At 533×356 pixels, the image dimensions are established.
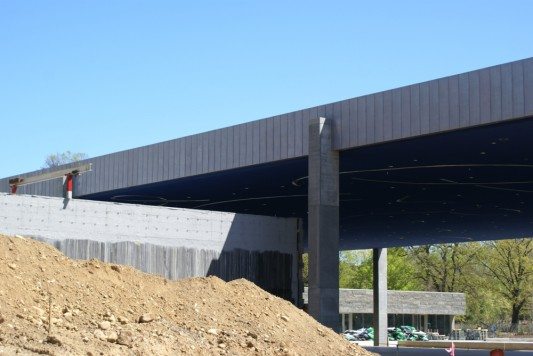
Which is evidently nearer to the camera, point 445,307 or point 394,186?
point 394,186

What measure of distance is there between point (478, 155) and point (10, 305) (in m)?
23.0

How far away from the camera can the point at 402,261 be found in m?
102

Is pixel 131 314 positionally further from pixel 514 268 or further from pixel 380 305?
pixel 514 268

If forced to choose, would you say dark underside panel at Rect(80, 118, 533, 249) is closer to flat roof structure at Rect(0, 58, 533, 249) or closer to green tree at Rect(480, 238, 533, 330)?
flat roof structure at Rect(0, 58, 533, 249)

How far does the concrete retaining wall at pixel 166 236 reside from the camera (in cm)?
3234

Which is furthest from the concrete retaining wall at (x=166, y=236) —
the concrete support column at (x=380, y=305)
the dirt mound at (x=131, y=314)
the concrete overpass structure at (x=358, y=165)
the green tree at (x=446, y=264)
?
the green tree at (x=446, y=264)

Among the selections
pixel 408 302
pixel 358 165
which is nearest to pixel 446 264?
pixel 408 302

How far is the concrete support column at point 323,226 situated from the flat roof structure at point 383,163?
2.30 feet

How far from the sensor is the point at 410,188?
A: 45.0 metres

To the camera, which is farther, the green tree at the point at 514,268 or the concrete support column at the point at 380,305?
the green tree at the point at 514,268

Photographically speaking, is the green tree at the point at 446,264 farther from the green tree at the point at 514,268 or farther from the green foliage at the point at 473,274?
the green tree at the point at 514,268

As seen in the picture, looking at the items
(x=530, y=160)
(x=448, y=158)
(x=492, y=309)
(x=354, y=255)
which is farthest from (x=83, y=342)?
(x=354, y=255)

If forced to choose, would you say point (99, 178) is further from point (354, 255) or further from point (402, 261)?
point (354, 255)

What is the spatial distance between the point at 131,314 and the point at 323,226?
1473 centimetres
